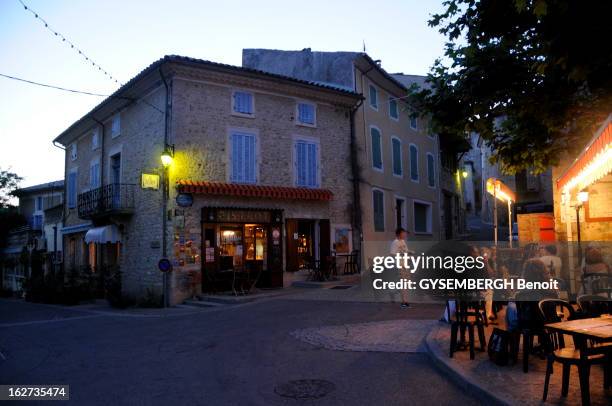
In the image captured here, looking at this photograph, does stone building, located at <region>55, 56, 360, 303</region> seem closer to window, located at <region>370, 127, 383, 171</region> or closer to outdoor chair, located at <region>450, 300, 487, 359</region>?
window, located at <region>370, 127, 383, 171</region>

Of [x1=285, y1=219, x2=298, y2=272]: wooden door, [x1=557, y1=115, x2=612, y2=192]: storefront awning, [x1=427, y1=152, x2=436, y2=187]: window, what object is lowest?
[x1=285, y1=219, x2=298, y2=272]: wooden door

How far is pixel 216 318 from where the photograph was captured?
10305 millimetres

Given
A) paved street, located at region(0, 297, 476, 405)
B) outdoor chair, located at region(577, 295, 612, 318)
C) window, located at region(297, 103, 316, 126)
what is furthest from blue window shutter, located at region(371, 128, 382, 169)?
outdoor chair, located at region(577, 295, 612, 318)

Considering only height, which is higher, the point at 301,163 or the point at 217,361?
the point at 301,163

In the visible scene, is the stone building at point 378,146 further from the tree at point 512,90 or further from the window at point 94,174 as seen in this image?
the tree at point 512,90

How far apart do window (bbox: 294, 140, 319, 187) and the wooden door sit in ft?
4.84

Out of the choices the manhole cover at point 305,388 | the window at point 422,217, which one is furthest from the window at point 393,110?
the manhole cover at point 305,388

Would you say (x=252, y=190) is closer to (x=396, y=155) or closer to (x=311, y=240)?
(x=311, y=240)

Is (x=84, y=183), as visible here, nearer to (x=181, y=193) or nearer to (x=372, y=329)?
(x=181, y=193)

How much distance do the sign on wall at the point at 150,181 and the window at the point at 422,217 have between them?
13.1 metres

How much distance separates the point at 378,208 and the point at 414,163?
198 inches

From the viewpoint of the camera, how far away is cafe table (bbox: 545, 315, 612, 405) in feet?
13.0

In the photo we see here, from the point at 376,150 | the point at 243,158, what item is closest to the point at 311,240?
the point at 243,158

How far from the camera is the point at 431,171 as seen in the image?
82.7ft
